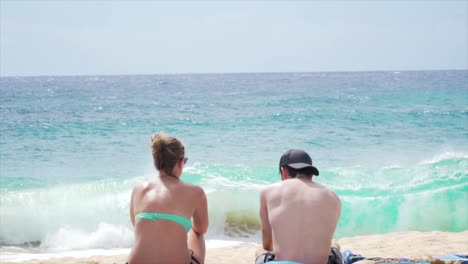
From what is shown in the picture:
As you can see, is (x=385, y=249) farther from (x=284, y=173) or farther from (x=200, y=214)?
(x=200, y=214)

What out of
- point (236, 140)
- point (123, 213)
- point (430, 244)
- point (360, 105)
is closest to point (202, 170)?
point (123, 213)

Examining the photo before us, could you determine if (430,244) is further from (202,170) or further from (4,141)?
(4,141)

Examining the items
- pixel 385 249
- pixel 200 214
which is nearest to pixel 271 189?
pixel 200 214

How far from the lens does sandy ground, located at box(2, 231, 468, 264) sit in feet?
20.0

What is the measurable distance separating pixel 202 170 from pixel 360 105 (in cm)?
1528

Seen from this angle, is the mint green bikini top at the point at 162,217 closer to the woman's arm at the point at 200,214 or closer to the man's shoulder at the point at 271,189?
the woman's arm at the point at 200,214

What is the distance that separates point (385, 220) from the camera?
9.26m

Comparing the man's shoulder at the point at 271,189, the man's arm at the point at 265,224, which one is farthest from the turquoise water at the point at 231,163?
the man's shoulder at the point at 271,189

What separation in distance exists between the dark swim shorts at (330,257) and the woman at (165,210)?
506mm

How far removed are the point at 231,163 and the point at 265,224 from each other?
9.46 metres

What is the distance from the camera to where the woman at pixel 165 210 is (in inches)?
132

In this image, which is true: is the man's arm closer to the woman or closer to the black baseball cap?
the black baseball cap

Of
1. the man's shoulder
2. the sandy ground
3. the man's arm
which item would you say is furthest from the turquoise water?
the man's shoulder

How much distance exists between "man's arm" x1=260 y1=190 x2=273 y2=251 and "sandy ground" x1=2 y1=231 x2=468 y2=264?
8.52ft
